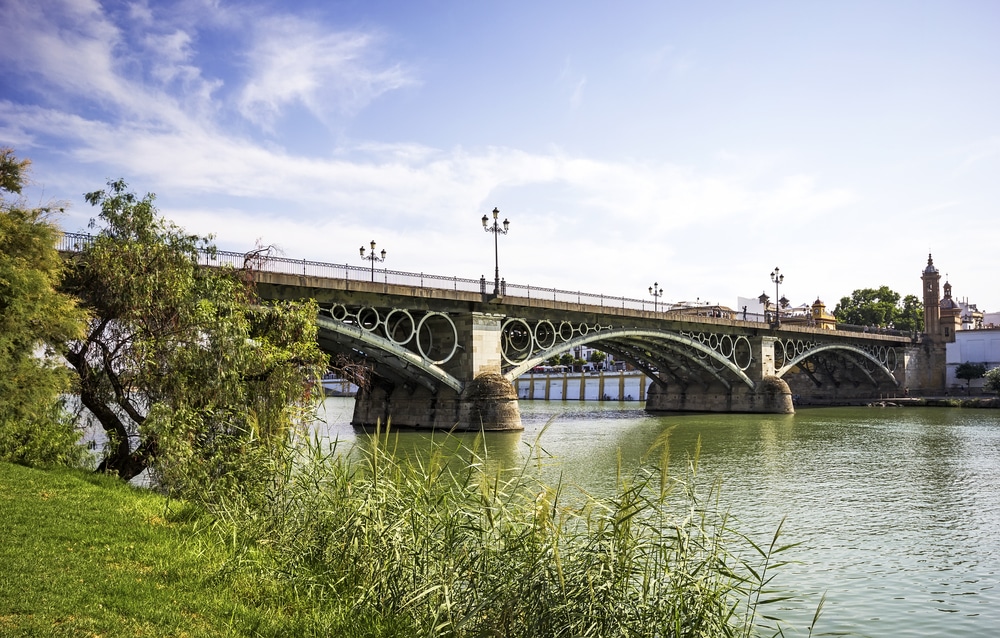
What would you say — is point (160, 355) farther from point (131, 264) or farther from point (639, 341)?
point (639, 341)

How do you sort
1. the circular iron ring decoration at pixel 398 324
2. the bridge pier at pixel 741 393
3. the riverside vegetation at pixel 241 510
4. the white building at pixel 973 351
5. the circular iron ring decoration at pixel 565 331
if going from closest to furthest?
the riverside vegetation at pixel 241 510 < the circular iron ring decoration at pixel 398 324 < the circular iron ring decoration at pixel 565 331 < the bridge pier at pixel 741 393 < the white building at pixel 973 351

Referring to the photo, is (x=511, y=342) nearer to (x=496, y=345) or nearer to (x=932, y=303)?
(x=496, y=345)

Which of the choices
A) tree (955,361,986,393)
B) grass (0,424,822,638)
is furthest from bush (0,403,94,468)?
tree (955,361,986,393)

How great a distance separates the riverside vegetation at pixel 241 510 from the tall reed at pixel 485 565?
0.02 m

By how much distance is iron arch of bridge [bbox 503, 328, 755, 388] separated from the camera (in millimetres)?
35500

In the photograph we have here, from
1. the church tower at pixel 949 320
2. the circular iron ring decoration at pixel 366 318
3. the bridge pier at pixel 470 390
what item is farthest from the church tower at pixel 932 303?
the circular iron ring decoration at pixel 366 318

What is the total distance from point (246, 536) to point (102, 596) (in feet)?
7.74

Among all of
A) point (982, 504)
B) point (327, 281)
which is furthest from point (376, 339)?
point (982, 504)

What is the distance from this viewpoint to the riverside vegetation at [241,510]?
575 cm

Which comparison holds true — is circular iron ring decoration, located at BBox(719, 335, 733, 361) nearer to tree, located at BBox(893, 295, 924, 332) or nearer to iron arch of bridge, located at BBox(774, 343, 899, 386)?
iron arch of bridge, located at BBox(774, 343, 899, 386)

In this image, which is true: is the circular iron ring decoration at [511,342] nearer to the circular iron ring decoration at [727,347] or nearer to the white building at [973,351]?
the circular iron ring decoration at [727,347]

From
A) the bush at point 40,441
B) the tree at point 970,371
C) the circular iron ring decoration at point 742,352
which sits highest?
the circular iron ring decoration at point 742,352

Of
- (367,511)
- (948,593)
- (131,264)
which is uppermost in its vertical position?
(131,264)

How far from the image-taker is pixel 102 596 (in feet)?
19.6
